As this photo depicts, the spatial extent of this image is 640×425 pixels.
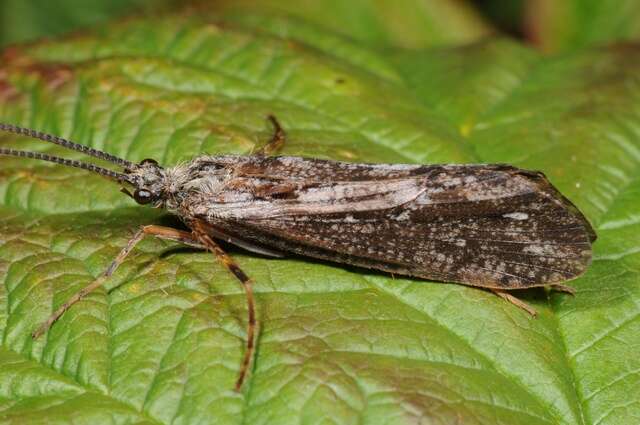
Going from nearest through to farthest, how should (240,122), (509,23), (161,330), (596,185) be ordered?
(161,330)
(596,185)
(240,122)
(509,23)

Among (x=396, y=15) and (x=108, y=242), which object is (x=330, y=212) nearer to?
(x=108, y=242)

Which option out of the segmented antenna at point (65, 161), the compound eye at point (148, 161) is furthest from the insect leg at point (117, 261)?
the compound eye at point (148, 161)

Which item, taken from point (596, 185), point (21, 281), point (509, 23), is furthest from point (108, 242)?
point (509, 23)

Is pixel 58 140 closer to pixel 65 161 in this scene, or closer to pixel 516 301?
pixel 65 161

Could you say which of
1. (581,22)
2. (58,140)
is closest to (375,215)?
(58,140)

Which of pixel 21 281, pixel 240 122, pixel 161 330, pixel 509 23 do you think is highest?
pixel 509 23

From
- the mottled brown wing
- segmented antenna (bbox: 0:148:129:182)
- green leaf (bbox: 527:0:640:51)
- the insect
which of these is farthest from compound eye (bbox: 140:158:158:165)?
green leaf (bbox: 527:0:640:51)

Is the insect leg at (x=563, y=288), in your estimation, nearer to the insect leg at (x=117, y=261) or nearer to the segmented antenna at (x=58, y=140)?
the insect leg at (x=117, y=261)
